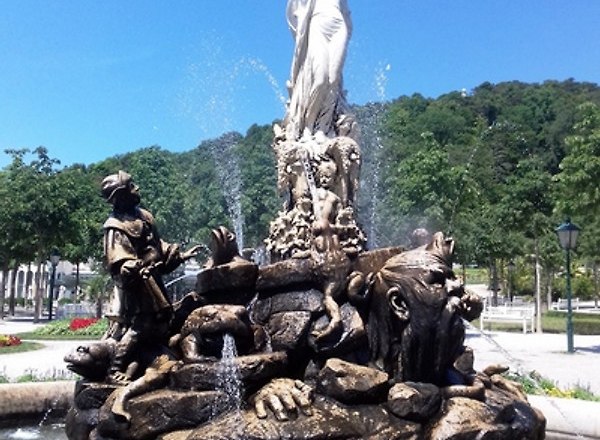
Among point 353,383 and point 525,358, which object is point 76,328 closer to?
point 525,358

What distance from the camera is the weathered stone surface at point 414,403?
17.9 feet

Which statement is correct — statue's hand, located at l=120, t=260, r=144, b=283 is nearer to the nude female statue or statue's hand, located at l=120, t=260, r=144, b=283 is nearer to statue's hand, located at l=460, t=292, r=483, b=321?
statue's hand, located at l=460, t=292, r=483, b=321

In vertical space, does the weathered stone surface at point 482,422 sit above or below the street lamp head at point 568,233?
below

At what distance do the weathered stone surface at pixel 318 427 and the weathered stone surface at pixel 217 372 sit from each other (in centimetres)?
38

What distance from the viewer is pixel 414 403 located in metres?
5.46

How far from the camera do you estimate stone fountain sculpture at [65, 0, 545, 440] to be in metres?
5.49

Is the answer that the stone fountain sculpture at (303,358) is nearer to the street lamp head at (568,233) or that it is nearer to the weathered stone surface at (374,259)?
the weathered stone surface at (374,259)

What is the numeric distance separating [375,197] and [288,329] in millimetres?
8727

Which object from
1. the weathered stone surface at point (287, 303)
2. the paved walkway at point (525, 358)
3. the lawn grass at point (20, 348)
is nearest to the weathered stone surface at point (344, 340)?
the weathered stone surface at point (287, 303)

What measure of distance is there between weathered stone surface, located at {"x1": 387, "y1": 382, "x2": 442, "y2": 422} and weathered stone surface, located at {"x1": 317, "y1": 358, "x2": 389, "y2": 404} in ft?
0.48

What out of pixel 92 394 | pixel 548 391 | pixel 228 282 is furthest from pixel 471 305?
pixel 92 394

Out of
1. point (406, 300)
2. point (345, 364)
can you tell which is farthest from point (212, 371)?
point (406, 300)

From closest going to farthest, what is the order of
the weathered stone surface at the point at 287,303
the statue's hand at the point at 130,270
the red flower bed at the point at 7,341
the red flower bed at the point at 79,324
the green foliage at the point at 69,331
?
the statue's hand at the point at 130,270
the weathered stone surface at the point at 287,303
the red flower bed at the point at 7,341
the green foliage at the point at 69,331
the red flower bed at the point at 79,324

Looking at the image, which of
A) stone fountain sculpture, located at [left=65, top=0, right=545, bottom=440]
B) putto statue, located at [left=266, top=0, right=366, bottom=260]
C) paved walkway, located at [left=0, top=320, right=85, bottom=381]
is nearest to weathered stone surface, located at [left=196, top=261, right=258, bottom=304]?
stone fountain sculpture, located at [left=65, top=0, right=545, bottom=440]
